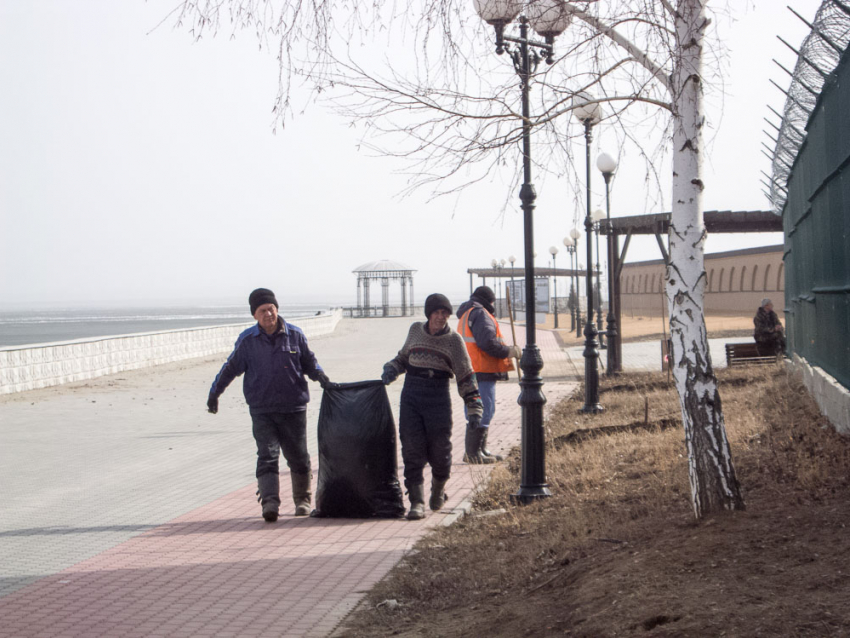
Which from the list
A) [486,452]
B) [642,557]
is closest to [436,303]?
[486,452]

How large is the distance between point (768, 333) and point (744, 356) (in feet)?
2.14

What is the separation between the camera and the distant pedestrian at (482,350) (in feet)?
31.2

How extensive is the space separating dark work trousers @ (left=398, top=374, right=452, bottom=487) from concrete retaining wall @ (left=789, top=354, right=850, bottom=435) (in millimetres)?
3213

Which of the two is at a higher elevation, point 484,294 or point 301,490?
point 484,294

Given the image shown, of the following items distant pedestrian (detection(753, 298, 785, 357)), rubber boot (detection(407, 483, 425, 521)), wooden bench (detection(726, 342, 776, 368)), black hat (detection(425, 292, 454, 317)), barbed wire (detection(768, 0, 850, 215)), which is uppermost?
barbed wire (detection(768, 0, 850, 215))

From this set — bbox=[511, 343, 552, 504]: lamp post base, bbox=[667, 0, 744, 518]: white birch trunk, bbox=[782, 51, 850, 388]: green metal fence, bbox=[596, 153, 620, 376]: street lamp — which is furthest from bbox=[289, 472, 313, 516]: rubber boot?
bbox=[596, 153, 620, 376]: street lamp

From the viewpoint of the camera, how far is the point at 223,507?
7.91 meters

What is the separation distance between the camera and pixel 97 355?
74.5 ft

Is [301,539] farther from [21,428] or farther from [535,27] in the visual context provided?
[21,428]

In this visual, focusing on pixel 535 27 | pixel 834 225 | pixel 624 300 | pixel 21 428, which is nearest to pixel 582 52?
pixel 535 27

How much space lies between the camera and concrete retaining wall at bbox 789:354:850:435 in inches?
316

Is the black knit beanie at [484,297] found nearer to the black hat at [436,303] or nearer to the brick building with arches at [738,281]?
the black hat at [436,303]

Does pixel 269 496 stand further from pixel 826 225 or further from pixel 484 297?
pixel 826 225

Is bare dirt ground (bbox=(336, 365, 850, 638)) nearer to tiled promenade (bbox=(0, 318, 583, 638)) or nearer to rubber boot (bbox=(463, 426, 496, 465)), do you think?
tiled promenade (bbox=(0, 318, 583, 638))
